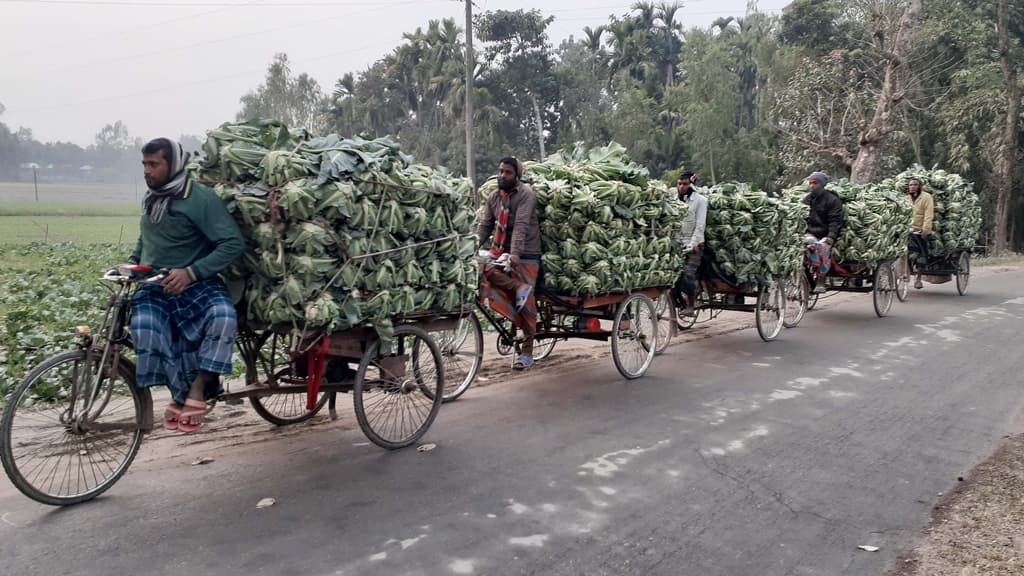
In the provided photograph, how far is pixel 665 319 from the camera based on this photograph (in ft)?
29.8

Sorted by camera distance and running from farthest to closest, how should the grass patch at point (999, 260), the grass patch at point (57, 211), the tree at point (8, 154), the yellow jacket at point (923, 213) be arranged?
1. the tree at point (8, 154)
2. the grass patch at point (57, 211)
3. the grass patch at point (999, 260)
4. the yellow jacket at point (923, 213)

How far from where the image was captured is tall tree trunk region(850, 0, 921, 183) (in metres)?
20.6

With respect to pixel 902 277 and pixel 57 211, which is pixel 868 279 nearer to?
pixel 902 277

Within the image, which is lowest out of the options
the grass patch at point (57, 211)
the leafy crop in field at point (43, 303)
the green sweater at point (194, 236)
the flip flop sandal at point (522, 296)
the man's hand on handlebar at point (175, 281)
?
the leafy crop in field at point (43, 303)

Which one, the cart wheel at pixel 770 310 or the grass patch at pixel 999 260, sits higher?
the cart wheel at pixel 770 310

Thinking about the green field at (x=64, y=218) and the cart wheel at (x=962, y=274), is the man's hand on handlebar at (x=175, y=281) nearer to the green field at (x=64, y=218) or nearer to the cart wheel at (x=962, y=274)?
the cart wheel at (x=962, y=274)

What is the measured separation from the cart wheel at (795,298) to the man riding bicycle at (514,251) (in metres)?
4.85

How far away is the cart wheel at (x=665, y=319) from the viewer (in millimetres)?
9047

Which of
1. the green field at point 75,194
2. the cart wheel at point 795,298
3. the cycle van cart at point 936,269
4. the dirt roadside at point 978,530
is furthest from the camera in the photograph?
the green field at point 75,194

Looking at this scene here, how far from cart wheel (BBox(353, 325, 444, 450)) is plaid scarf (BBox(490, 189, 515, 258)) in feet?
4.82

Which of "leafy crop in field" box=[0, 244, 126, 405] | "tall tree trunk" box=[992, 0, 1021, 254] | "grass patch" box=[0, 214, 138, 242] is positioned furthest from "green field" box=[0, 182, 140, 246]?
"tall tree trunk" box=[992, 0, 1021, 254]

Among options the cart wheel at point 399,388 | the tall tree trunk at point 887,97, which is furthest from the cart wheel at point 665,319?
the tall tree trunk at point 887,97

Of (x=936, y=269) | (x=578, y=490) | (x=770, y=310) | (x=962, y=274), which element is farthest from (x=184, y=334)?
(x=962, y=274)

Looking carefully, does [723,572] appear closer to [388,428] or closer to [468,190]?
[388,428]
